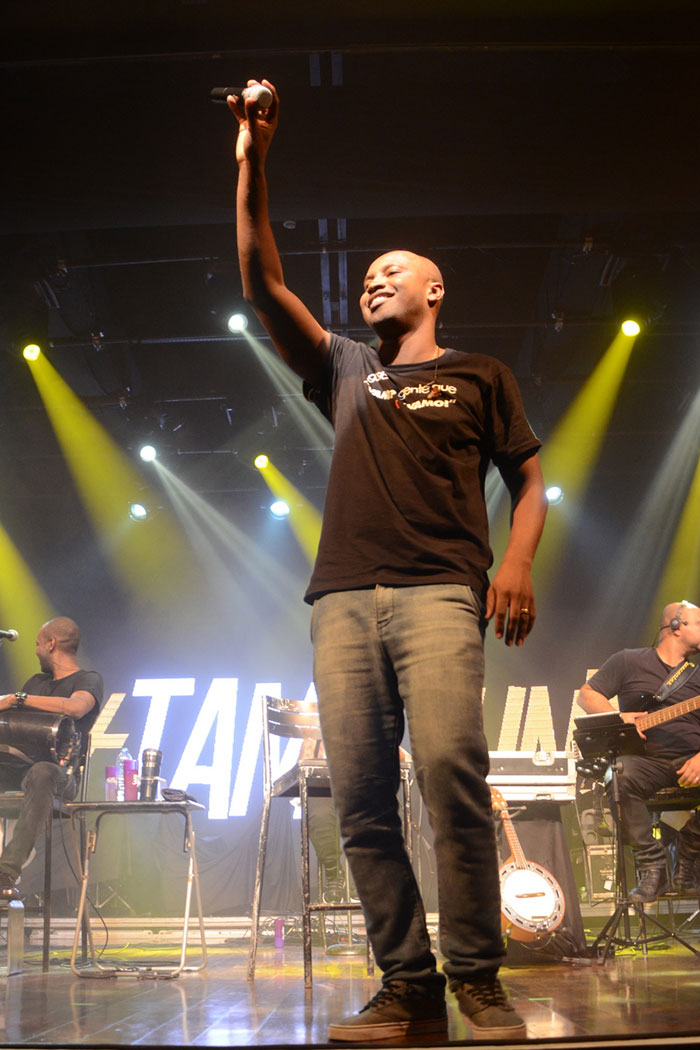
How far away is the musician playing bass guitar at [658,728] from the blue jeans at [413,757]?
3.47 metres

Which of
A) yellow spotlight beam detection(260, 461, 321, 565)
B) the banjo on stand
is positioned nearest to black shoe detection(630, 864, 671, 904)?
the banjo on stand

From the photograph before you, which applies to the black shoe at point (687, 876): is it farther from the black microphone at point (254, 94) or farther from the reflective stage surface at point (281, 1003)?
the black microphone at point (254, 94)

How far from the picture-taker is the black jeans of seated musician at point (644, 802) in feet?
16.9

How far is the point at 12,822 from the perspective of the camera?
22.2 feet

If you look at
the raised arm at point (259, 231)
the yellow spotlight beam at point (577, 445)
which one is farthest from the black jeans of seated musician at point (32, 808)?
the yellow spotlight beam at point (577, 445)

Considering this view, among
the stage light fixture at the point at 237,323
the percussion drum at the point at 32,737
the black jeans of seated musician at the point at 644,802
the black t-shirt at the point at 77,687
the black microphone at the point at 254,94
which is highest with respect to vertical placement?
the stage light fixture at the point at 237,323

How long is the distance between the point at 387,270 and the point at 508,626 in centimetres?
97

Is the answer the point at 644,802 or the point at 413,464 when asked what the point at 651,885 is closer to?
the point at 644,802

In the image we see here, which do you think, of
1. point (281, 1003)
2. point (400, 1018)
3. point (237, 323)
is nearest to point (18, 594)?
point (237, 323)

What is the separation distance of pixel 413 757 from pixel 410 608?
0.32 meters

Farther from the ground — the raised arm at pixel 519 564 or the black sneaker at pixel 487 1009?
the raised arm at pixel 519 564

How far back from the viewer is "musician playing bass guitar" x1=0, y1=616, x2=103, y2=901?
4879 millimetres

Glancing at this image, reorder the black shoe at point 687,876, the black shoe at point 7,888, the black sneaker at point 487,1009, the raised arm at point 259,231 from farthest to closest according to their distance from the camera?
1. the black shoe at point 687,876
2. the black shoe at point 7,888
3. the raised arm at point 259,231
4. the black sneaker at point 487,1009

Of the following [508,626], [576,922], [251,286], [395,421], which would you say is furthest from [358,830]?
[576,922]
